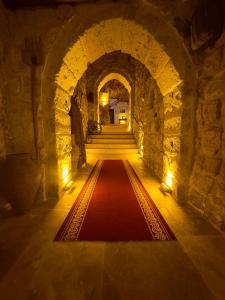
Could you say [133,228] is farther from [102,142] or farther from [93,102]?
[93,102]

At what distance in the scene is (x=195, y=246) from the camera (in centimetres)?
162

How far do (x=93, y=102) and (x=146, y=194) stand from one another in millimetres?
7699

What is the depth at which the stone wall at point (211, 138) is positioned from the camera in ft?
6.32

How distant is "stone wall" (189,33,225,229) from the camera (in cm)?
193

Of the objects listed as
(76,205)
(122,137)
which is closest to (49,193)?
(76,205)

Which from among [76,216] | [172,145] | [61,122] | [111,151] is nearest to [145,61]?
[172,145]

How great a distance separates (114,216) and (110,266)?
2.64ft

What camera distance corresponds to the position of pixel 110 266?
1.40 meters

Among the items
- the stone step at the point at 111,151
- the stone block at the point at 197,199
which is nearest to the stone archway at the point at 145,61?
the stone block at the point at 197,199

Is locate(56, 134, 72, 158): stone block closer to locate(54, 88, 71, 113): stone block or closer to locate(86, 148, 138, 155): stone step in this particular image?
locate(54, 88, 71, 113): stone block

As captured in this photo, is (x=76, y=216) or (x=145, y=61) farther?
(x=145, y=61)

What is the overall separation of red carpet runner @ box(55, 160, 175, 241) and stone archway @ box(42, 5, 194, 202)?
0.61 meters

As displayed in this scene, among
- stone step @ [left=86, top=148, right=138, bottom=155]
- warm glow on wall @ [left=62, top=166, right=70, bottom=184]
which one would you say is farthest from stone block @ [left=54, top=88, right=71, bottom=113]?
stone step @ [left=86, top=148, right=138, bottom=155]

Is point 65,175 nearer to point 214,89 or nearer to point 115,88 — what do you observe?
point 214,89
